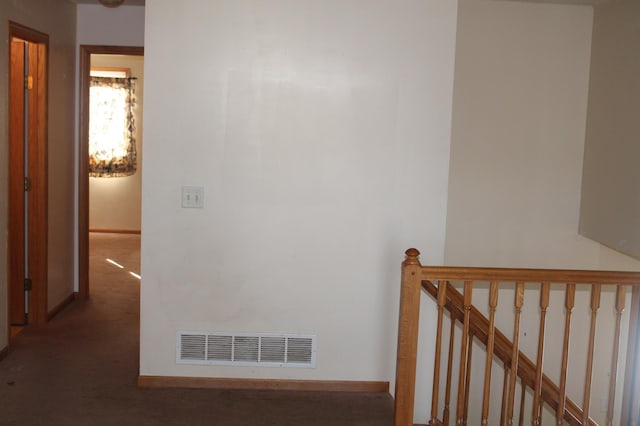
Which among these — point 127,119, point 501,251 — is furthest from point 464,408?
point 127,119

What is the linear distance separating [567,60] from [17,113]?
403cm

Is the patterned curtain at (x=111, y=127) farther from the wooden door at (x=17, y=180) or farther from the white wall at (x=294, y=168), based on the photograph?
the white wall at (x=294, y=168)

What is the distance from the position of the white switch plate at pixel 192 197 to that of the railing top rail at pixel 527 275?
4.33ft

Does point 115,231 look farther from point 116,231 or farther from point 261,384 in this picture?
point 261,384

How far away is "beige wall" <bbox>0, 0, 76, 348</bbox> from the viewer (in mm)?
5281

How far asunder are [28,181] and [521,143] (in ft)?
12.0

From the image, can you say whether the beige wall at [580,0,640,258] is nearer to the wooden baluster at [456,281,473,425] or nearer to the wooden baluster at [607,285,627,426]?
the wooden baluster at [607,285,627,426]

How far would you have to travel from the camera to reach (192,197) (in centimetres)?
393

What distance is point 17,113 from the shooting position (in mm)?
5172

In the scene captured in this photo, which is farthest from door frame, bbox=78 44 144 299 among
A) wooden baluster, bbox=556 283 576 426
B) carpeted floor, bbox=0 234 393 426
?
wooden baluster, bbox=556 283 576 426

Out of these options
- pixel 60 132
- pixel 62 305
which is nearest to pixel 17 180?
pixel 60 132

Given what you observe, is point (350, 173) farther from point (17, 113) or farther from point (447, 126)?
point (17, 113)

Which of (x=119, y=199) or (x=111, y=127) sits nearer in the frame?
(x=111, y=127)

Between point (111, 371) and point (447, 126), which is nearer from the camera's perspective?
point (447, 126)
